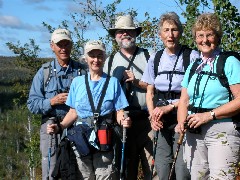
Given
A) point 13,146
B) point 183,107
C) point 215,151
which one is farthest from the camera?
point 13,146

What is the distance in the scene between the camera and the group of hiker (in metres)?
3.86

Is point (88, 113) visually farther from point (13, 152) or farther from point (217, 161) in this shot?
point (13, 152)

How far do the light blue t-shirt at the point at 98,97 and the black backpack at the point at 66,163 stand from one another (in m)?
0.32

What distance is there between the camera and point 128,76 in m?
5.16

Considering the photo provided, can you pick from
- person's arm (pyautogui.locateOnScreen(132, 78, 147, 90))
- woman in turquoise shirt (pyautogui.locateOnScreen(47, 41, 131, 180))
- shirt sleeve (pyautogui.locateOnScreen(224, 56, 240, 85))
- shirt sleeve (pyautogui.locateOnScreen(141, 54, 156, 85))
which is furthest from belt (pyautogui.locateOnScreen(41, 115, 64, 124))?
shirt sleeve (pyautogui.locateOnScreen(224, 56, 240, 85))

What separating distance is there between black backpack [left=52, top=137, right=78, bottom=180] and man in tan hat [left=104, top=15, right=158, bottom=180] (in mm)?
817

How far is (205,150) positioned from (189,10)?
3251mm

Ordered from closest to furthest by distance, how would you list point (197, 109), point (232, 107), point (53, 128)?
point (232, 107) < point (197, 109) < point (53, 128)

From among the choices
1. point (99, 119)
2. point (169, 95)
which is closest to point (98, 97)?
point (99, 119)

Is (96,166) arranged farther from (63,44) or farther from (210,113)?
(63,44)

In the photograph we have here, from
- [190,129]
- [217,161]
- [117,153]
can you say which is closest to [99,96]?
[117,153]

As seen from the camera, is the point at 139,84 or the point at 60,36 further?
the point at 60,36

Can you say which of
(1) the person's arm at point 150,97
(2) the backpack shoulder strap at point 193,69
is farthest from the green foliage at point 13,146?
(2) the backpack shoulder strap at point 193,69

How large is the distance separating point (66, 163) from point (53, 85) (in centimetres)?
103
